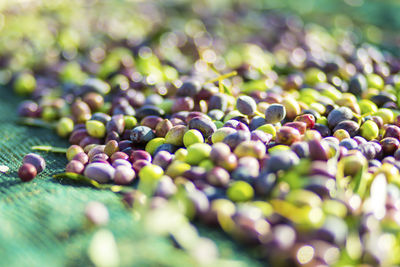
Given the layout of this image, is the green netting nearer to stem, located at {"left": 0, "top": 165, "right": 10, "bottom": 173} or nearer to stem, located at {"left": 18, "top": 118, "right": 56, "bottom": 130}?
stem, located at {"left": 0, "top": 165, "right": 10, "bottom": 173}

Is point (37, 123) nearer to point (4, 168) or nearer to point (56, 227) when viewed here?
point (4, 168)

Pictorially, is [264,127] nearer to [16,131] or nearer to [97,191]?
[97,191]

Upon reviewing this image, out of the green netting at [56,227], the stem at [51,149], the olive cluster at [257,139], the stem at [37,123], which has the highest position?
the olive cluster at [257,139]

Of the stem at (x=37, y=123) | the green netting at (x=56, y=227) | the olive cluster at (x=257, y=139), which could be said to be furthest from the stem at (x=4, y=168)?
the stem at (x=37, y=123)

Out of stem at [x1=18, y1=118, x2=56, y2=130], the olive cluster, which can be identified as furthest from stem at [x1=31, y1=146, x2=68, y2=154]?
stem at [x1=18, y1=118, x2=56, y2=130]

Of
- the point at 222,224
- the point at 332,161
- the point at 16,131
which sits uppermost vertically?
the point at 332,161

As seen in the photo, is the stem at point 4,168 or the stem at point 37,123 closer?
the stem at point 4,168

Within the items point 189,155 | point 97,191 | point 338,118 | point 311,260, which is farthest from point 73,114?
point 311,260

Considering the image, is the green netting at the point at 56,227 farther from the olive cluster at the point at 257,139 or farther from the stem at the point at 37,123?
the stem at the point at 37,123
